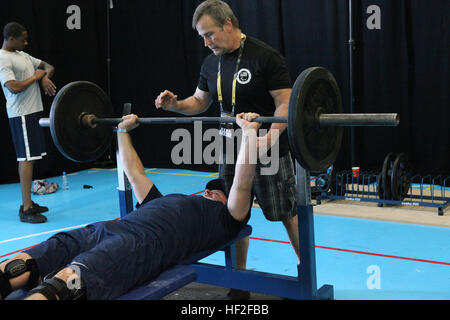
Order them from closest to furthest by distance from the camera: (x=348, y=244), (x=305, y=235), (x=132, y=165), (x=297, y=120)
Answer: (x=297, y=120) < (x=305, y=235) < (x=132, y=165) < (x=348, y=244)

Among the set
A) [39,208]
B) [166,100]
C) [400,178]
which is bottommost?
[39,208]

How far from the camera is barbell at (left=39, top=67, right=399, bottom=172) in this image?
1.92 meters

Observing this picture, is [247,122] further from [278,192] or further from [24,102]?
[24,102]

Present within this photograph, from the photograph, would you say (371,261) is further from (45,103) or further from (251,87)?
(45,103)

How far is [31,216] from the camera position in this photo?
4.02m

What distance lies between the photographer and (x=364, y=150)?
520cm

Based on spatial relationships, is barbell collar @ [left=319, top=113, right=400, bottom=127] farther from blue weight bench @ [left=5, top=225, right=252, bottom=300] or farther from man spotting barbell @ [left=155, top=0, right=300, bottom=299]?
blue weight bench @ [left=5, top=225, right=252, bottom=300]

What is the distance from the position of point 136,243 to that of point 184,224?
23 centimetres

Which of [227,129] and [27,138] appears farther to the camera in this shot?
[27,138]

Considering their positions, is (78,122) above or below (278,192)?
above

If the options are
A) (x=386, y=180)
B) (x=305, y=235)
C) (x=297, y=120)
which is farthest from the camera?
(x=386, y=180)

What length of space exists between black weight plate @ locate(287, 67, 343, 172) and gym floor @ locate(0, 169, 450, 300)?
0.76 meters

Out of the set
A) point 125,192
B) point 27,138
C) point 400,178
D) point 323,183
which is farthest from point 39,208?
point 400,178

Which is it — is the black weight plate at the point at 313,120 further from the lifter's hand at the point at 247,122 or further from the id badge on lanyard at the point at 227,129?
the id badge on lanyard at the point at 227,129
